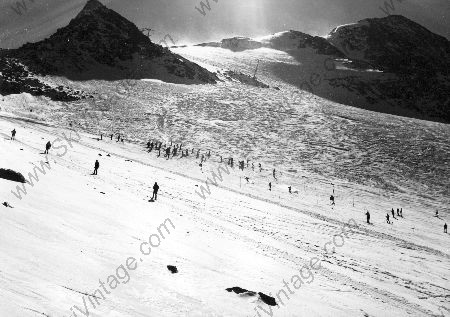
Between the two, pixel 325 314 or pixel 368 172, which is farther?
pixel 368 172

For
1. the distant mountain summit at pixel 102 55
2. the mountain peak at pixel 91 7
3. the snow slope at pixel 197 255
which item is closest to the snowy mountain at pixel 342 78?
the distant mountain summit at pixel 102 55

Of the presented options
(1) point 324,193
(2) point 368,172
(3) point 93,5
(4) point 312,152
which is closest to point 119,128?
(4) point 312,152

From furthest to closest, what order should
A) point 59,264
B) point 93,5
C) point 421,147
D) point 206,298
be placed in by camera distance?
point 93,5 < point 421,147 < point 206,298 < point 59,264

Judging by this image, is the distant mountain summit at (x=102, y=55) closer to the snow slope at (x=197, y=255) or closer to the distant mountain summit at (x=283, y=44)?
the snow slope at (x=197, y=255)

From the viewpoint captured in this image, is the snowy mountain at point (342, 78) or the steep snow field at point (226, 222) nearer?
the steep snow field at point (226, 222)

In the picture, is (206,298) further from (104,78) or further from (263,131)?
(104,78)

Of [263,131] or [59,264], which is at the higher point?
[263,131]

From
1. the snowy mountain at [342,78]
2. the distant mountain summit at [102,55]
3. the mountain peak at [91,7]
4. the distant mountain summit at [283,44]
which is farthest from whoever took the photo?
the distant mountain summit at [283,44]

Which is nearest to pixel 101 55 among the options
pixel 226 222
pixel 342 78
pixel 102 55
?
pixel 102 55
